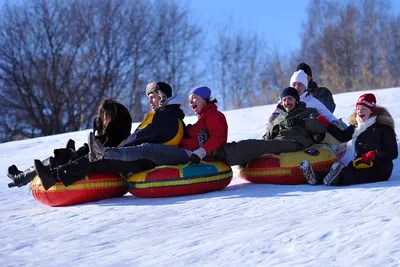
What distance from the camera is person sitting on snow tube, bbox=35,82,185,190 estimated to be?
17.1ft

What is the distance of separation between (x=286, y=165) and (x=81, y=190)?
1.73m

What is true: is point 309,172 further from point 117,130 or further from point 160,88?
point 117,130

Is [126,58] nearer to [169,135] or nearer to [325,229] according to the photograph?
[169,135]

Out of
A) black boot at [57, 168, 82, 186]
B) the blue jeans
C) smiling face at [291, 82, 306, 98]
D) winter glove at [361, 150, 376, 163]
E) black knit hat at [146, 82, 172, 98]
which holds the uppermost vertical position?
black knit hat at [146, 82, 172, 98]

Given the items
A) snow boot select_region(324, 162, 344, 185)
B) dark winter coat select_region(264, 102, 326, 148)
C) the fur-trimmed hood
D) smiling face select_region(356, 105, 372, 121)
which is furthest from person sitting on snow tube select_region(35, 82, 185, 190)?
the fur-trimmed hood

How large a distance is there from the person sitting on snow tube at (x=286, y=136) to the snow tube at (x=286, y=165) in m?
0.07

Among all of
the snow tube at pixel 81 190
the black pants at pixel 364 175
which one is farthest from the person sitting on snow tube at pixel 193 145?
the black pants at pixel 364 175

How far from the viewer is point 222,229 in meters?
3.88

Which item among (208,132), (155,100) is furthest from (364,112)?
(155,100)

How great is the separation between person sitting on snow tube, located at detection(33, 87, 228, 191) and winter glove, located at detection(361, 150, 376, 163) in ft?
3.88

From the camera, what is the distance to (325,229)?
11.7 feet

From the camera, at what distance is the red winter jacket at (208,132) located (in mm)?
5500

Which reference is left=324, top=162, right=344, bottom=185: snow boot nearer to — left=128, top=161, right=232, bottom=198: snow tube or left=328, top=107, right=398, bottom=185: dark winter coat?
left=328, top=107, right=398, bottom=185: dark winter coat

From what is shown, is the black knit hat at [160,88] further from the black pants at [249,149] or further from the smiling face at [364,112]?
the smiling face at [364,112]
